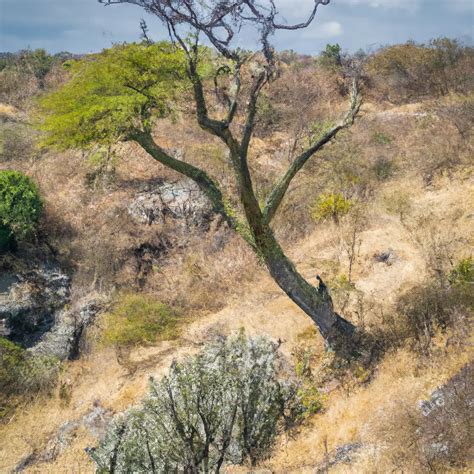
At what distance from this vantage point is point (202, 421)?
6.05m

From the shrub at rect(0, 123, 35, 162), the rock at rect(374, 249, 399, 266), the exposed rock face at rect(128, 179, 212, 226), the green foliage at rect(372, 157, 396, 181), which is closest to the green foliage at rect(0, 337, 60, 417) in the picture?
the exposed rock face at rect(128, 179, 212, 226)

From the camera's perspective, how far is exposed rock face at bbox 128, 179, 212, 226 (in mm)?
15219

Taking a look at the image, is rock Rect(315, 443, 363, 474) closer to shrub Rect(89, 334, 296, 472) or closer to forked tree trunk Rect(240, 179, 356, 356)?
shrub Rect(89, 334, 296, 472)

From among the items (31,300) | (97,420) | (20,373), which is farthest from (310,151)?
(31,300)

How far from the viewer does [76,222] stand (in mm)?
15383

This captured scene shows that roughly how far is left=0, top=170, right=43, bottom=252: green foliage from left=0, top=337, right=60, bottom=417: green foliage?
365 centimetres

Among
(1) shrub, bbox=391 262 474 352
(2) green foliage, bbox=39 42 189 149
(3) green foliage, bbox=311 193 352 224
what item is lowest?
(1) shrub, bbox=391 262 474 352

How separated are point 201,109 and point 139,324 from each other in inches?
235

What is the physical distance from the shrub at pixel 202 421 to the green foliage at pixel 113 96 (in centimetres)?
513

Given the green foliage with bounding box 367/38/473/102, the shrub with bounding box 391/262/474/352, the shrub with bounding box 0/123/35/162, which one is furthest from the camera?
the green foliage with bounding box 367/38/473/102

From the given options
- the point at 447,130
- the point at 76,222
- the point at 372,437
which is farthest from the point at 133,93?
the point at 447,130

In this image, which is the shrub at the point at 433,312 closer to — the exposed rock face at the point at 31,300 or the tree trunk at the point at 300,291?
the tree trunk at the point at 300,291

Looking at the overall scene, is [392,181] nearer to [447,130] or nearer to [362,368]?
[447,130]

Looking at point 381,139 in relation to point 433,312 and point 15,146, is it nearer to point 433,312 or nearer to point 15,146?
point 433,312
